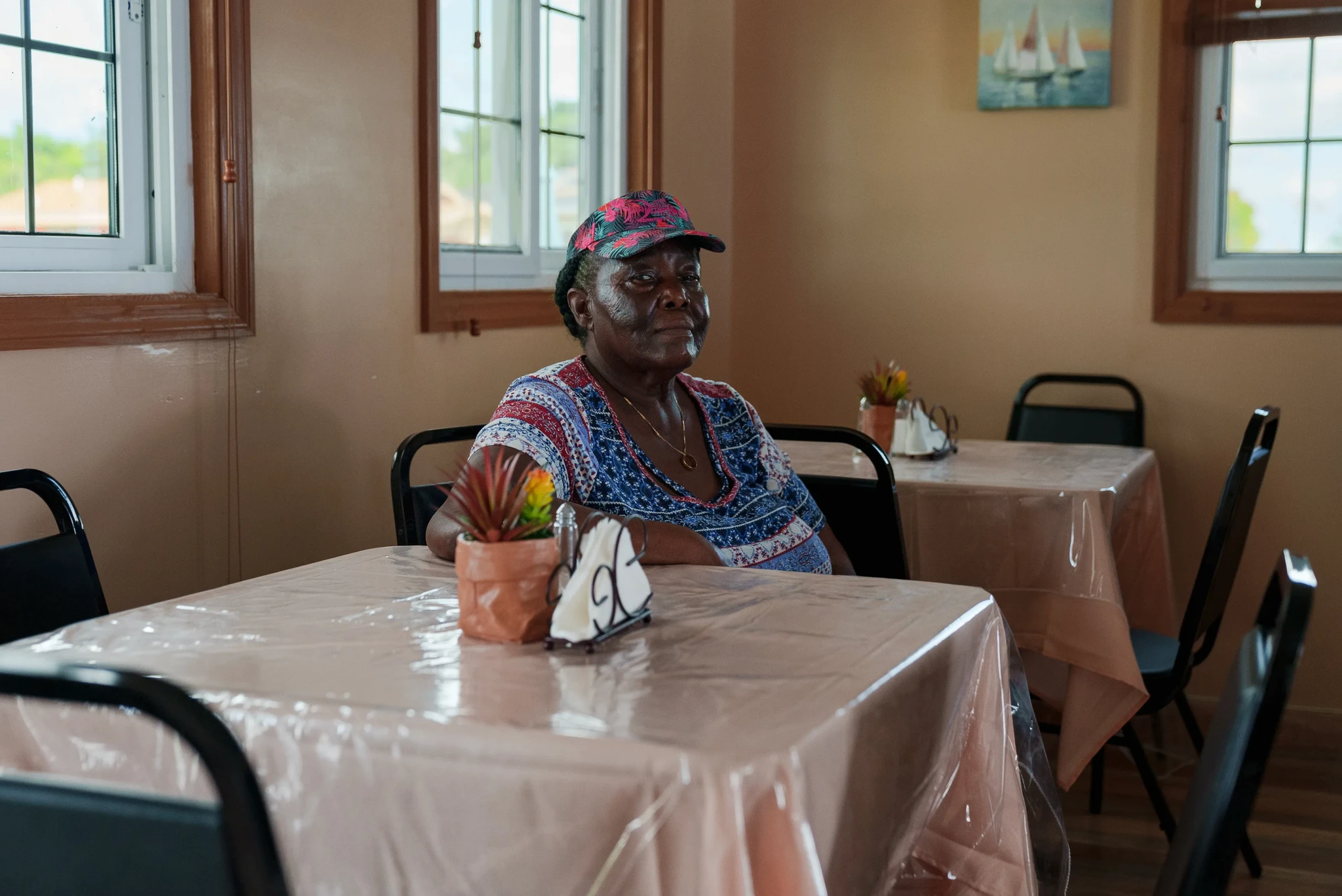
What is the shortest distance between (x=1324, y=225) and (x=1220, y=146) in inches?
14.1

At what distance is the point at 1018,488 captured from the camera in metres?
2.71

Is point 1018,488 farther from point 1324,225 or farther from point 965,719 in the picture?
point 1324,225

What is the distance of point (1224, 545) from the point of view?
250 centimetres

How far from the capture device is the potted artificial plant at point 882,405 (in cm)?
320

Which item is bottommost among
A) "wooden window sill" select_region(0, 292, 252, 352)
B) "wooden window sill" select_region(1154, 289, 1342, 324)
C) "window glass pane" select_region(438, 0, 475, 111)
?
"wooden window sill" select_region(0, 292, 252, 352)

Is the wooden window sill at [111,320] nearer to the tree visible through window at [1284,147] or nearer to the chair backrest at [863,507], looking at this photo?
the chair backrest at [863,507]

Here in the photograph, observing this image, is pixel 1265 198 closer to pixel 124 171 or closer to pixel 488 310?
pixel 488 310

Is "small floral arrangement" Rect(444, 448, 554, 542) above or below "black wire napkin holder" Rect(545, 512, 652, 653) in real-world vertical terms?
above


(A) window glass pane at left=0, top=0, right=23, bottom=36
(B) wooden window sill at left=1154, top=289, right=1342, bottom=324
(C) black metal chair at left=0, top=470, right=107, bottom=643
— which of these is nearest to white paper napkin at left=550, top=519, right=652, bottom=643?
(C) black metal chair at left=0, top=470, right=107, bottom=643

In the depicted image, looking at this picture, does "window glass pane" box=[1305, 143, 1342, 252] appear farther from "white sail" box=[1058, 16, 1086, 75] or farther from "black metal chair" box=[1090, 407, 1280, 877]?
"black metal chair" box=[1090, 407, 1280, 877]

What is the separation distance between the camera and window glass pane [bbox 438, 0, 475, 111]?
3088mm

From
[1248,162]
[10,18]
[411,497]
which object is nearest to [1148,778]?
Answer: [411,497]

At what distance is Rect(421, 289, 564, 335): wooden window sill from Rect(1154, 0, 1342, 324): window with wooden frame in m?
1.76

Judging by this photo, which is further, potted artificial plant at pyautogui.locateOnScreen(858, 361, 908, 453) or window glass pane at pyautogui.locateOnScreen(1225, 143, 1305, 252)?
window glass pane at pyautogui.locateOnScreen(1225, 143, 1305, 252)
